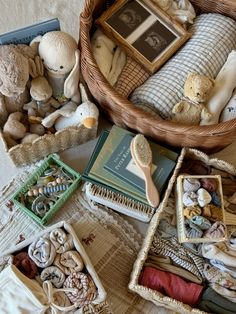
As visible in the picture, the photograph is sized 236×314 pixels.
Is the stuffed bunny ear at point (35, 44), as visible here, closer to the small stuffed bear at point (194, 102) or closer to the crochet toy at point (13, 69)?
the crochet toy at point (13, 69)

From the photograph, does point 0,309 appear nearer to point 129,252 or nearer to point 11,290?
point 11,290

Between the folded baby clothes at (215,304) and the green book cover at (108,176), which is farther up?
the green book cover at (108,176)

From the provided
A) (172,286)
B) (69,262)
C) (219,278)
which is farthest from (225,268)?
(69,262)

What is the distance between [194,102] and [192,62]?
13 cm

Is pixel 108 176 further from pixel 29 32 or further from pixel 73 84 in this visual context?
pixel 29 32

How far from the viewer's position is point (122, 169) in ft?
3.67

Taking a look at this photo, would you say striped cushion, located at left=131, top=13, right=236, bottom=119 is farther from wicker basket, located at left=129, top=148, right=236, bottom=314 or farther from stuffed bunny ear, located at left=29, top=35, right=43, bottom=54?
stuffed bunny ear, located at left=29, top=35, right=43, bottom=54

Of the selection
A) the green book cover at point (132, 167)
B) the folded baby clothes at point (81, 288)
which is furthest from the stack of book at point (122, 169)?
the folded baby clothes at point (81, 288)

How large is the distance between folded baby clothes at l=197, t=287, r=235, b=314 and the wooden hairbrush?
9.1 inches

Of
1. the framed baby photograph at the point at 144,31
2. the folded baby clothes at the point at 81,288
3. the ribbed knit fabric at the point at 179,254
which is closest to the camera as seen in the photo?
the folded baby clothes at the point at 81,288

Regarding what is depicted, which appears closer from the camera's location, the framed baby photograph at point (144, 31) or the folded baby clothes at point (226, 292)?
the folded baby clothes at point (226, 292)

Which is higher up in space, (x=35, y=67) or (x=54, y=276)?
(x=35, y=67)

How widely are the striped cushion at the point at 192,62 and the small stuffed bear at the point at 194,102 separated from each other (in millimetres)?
35

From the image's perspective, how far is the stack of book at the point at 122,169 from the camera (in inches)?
43.8
